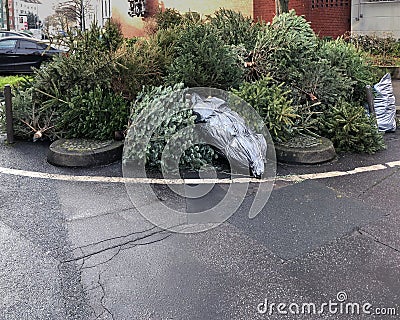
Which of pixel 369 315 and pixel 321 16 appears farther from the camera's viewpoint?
pixel 321 16

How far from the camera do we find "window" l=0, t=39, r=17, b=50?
52.5 ft

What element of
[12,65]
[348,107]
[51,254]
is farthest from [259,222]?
[12,65]

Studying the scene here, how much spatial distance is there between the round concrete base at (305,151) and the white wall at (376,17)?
9.02m

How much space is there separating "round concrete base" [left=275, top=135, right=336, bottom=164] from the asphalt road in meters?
0.79

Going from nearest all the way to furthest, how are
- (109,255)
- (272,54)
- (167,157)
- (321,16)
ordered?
(109,255) → (167,157) → (272,54) → (321,16)

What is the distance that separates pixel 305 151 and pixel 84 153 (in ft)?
9.90

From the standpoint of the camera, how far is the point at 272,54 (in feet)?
24.1

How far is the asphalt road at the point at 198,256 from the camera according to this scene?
302 cm

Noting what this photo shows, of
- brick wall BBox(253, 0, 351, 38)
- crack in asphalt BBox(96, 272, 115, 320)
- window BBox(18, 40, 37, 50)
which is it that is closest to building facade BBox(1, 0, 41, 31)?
window BBox(18, 40, 37, 50)

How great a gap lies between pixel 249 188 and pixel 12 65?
45.6ft

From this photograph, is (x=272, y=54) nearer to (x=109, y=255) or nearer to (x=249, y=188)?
(x=249, y=188)

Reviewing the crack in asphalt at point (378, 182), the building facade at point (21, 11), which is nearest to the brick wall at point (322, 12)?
the crack in asphalt at point (378, 182)

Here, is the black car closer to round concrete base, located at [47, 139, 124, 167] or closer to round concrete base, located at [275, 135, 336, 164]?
round concrete base, located at [47, 139, 124, 167]

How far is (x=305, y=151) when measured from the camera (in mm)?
5945
